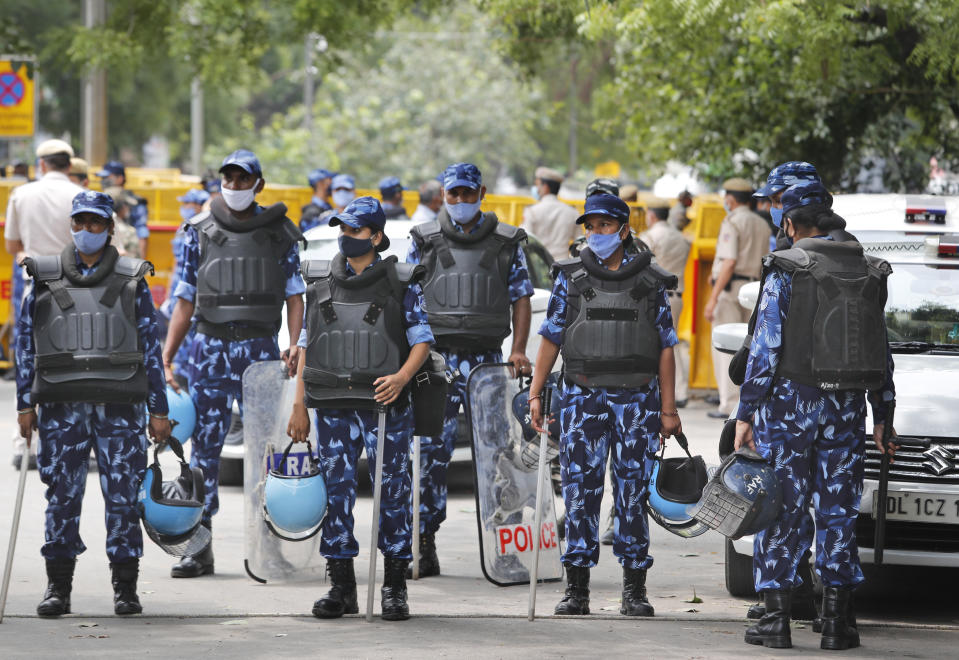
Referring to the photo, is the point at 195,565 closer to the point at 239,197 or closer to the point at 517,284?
the point at 239,197

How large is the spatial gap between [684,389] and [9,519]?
766 centimetres

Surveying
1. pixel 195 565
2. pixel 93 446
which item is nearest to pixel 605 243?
pixel 93 446

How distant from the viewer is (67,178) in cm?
1208

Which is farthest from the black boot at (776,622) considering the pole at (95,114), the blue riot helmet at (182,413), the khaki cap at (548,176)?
the pole at (95,114)

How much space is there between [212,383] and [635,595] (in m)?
2.38

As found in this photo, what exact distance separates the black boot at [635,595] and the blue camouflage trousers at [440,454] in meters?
1.30

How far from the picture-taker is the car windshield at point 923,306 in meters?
8.27

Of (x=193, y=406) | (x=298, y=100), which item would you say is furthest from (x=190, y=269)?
(x=298, y=100)

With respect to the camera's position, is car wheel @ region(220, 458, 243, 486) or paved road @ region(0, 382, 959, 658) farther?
car wheel @ region(220, 458, 243, 486)

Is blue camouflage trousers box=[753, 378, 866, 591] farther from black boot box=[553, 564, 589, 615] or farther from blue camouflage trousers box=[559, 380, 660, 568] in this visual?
black boot box=[553, 564, 589, 615]

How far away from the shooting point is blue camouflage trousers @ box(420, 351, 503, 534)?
859 centimetres

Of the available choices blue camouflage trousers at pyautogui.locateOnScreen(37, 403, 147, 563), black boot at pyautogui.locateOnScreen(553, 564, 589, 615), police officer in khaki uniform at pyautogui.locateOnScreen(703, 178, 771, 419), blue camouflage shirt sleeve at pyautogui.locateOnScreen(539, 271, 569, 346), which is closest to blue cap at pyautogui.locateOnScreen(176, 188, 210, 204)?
police officer in khaki uniform at pyautogui.locateOnScreen(703, 178, 771, 419)

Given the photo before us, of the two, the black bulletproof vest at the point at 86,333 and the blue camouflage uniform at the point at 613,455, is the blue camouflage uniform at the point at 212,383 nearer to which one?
the black bulletproof vest at the point at 86,333

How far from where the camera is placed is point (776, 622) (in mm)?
6969
